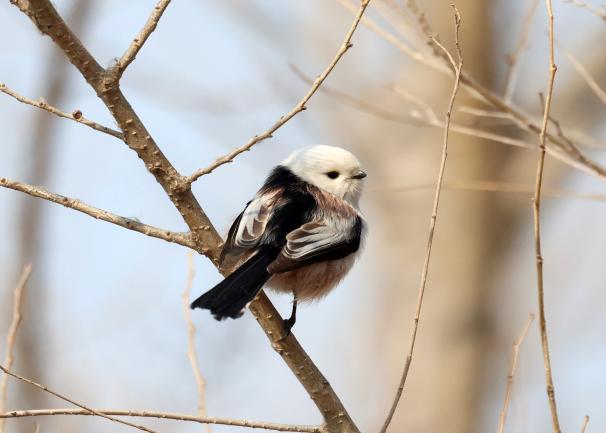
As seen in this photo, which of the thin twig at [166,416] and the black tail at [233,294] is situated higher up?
the black tail at [233,294]

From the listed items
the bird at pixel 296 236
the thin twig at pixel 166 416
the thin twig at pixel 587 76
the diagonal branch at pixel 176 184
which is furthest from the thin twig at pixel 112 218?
the thin twig at pixel 587 76

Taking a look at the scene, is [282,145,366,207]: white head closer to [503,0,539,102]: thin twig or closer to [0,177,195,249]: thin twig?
[503,0,539,102]: thin twig

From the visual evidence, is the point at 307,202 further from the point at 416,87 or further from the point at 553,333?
the point at 416,87

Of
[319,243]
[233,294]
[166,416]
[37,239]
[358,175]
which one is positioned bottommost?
[166,416]

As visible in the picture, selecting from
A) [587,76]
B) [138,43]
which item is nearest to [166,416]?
[138,43]

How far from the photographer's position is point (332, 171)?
15.7 ft

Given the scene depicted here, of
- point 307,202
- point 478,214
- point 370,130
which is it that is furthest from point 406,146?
point 307,202

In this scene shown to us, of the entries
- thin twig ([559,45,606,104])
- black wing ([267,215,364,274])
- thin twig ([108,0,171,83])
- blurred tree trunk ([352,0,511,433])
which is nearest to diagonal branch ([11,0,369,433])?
thin twig ([108,0,171,83])

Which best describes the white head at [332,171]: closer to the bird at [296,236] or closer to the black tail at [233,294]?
the bird at [296,236]

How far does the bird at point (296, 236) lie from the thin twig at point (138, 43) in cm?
81

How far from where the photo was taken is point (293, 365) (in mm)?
3254

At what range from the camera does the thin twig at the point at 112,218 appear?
312 centimetres

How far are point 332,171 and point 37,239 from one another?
3.53 metres

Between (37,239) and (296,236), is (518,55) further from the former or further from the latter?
(37,239)
